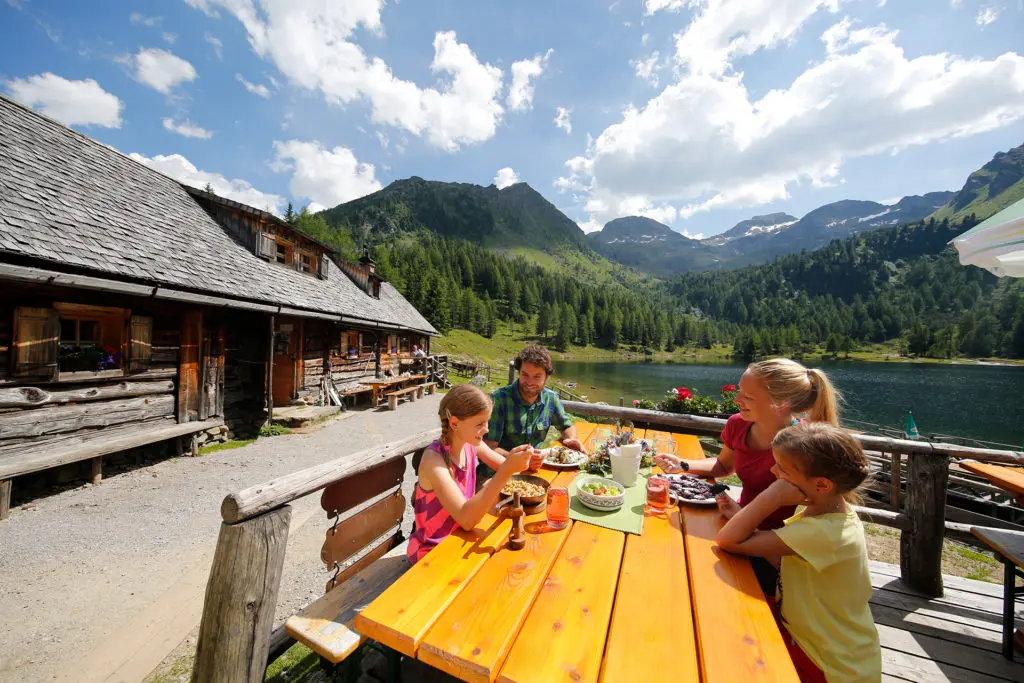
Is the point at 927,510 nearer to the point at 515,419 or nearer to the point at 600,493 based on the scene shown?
the point at 600,493

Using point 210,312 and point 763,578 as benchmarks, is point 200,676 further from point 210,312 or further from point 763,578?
point 210,312

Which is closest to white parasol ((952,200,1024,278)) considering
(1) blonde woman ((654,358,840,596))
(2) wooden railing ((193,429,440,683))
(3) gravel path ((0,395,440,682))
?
(1) blonde woman ((654,358,840,596))

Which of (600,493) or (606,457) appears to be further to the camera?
(606,457)

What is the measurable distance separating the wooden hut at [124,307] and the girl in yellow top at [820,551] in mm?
8504

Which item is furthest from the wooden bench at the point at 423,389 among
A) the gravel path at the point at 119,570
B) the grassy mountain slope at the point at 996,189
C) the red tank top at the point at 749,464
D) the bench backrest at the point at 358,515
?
the grassy mountain slope at the point at 996,189

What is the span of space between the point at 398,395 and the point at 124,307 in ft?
31.4

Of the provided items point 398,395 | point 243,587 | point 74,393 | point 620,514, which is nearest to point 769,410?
point 620,514

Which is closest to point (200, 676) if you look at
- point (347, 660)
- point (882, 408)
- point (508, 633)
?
point (347, 660)

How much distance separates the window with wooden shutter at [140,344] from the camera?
23.5 ft

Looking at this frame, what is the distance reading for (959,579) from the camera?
3.48 meters

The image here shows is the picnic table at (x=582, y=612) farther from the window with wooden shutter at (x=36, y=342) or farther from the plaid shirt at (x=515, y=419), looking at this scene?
the window with wooden shutter at (x=36, y=342)

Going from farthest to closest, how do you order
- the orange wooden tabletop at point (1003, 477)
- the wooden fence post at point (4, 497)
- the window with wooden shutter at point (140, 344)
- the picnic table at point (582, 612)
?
the window with wooden shutter at point (140, 344) → the wooden fence post at point (4, 497) → the orange wooden tabletop at point (1003, 477) → the picnic table at point (582, 612)

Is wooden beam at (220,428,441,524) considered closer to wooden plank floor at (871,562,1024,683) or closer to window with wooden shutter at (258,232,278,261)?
wooden plank floor at (871,562,1024,683)

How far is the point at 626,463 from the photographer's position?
2730mm
